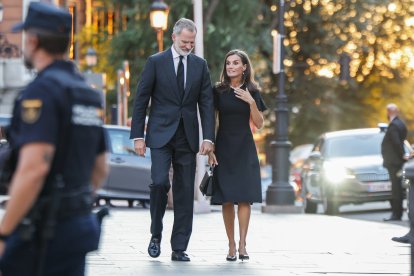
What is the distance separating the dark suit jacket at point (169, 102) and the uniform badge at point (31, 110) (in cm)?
607

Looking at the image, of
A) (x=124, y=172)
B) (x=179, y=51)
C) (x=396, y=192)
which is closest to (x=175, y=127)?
(x=179, y=51)

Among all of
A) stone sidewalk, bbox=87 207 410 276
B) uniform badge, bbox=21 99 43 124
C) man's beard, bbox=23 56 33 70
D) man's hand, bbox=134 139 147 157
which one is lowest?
stone sidewalk, bbox=87 207 410 276

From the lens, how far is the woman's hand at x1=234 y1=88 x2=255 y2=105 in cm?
1145

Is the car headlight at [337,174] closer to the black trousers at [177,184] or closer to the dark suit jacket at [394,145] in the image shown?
the dark suit jacket at [394,145]

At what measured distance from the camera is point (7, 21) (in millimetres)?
46781

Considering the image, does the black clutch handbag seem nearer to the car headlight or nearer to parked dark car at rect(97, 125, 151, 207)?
parked dark car at rect(97, 125, 151, 207)

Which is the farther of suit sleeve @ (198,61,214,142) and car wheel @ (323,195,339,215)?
car wheel @ (323,195,339,215)

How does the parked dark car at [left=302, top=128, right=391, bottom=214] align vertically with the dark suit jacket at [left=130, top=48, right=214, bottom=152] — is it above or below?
below

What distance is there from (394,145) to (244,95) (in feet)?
33.8

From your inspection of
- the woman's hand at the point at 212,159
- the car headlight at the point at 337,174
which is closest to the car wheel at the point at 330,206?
the car headlight at the point at 337,174

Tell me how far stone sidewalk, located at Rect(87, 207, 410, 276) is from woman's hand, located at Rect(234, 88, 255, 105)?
1.31 metres

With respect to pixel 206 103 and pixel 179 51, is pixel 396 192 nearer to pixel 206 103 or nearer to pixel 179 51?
pixel 206 103

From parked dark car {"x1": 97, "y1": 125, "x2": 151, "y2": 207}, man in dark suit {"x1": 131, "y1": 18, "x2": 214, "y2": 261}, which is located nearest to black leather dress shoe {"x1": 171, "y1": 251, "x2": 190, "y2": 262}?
man in dark suit {"x1": 131, "y1": 18, "x2": 214, "y2": 261}

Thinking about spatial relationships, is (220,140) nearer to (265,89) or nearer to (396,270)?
(396,270)
